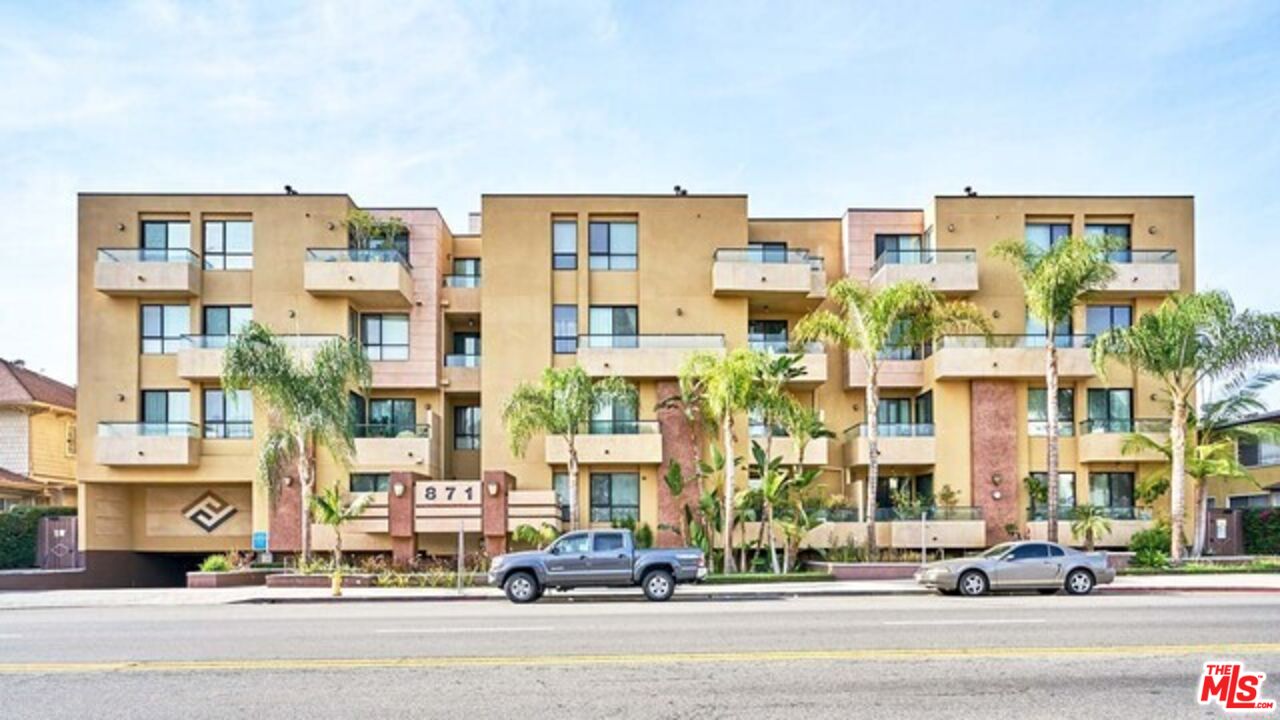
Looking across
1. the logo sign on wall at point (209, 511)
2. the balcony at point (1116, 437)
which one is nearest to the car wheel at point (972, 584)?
the balcony at point (1116, 437)

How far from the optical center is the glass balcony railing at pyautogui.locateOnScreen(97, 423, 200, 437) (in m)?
36.0

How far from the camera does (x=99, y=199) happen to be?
123 feet

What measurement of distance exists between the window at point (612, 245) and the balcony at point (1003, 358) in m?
11.5

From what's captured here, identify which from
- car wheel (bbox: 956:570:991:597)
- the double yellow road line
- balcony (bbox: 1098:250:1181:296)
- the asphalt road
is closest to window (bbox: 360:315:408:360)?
the asphalt road

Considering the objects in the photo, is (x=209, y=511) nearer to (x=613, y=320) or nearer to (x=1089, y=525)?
(x=613, y=320)

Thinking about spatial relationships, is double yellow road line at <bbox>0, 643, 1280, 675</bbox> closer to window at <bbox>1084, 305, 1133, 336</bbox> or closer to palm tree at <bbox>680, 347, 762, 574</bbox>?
Answer: palm tree at <bbox>680, 347, 762, 574</bbox>

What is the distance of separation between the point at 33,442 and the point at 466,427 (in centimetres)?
1864

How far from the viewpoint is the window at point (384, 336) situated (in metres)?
38.8

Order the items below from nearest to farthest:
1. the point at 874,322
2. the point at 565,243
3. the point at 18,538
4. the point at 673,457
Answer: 1. the point at 874,322
2. the point at 673,457
3. the point at 18,538
4. the point at 565,243

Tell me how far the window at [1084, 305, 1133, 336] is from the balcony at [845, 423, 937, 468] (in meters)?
7.35

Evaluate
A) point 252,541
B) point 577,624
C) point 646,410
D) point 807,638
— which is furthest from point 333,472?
point 807,638

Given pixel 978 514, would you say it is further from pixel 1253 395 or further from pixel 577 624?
pixel 577 624

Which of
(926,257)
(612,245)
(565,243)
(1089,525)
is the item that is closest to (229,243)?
(565,243)

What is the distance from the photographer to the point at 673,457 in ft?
121
